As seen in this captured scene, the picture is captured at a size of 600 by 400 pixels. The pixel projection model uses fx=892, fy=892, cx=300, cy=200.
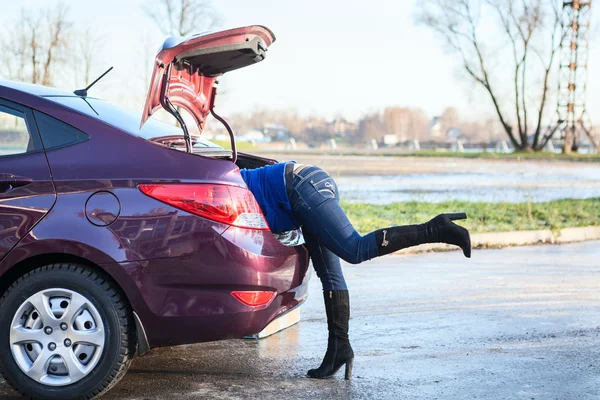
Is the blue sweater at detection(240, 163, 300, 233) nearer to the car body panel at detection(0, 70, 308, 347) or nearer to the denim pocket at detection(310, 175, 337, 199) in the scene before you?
the denim pocket at detection(310, 175, 337, 199)

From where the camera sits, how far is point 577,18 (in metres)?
50.8

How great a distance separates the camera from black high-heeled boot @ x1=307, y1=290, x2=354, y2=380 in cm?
479

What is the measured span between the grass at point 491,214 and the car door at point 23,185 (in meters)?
7.07

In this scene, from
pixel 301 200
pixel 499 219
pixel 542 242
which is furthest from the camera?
pixel 499 219

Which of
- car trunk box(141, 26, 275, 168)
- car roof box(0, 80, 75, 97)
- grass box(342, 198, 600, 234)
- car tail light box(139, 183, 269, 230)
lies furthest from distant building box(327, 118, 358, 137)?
car tail light box(139, 183, 269, 230)

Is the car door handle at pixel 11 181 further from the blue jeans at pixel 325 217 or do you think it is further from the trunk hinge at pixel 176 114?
the blue jeans at pixel 325 217

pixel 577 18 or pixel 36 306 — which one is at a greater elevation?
pixel 577 18

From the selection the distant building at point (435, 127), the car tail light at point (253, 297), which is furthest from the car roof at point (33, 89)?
the distant building at point (435, 127)

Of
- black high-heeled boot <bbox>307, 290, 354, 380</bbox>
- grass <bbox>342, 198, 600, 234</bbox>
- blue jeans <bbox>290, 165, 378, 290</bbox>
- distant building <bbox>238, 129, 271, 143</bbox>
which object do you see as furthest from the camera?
distant building <bbox>238, 129, 271, 143</bbox>

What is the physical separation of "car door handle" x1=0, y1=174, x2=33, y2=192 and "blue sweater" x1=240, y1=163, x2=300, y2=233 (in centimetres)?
109

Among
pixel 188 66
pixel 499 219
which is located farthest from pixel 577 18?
pixel 188 66

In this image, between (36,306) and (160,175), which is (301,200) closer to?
(160,175)

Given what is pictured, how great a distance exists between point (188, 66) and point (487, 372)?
2.36 metres

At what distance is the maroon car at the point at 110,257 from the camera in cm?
414
